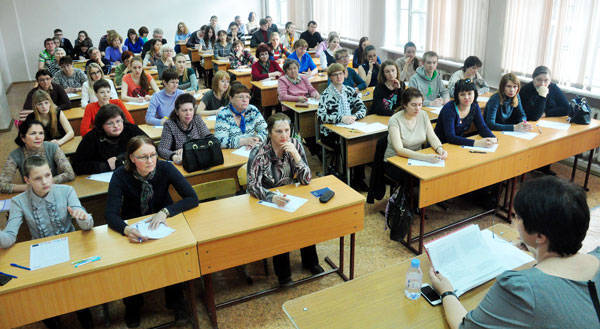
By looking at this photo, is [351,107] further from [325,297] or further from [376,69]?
[325,297]

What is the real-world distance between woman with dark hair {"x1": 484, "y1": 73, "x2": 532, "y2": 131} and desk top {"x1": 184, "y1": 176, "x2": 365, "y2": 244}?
7.22ft

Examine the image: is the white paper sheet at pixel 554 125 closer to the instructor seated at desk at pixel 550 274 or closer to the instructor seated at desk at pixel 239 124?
the instructor seated at desk at pixel 239 124

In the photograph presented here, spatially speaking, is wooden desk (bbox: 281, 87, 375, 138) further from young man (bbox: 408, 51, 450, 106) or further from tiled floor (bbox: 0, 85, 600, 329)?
tiled floor (bbox: 0, 85, 600, 329)

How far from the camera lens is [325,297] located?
2.03 metres

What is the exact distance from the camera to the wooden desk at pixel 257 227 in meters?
2.71

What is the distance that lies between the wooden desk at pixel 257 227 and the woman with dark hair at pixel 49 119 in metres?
2.49

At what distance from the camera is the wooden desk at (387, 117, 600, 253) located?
3.58 m

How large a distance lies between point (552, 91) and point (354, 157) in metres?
2.38

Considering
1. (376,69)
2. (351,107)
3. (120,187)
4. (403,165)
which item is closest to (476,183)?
(403,165)

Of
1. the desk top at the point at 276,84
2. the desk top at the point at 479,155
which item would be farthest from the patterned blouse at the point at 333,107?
the desk top at the point at 276,84

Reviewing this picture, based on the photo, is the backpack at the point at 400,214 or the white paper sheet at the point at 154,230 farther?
the backpack at the point at 400,214

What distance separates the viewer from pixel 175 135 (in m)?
4.09

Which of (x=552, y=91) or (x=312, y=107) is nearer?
(x=552, y=91)

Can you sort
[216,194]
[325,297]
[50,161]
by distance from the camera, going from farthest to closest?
[50,161], [216,194], [325,297]
